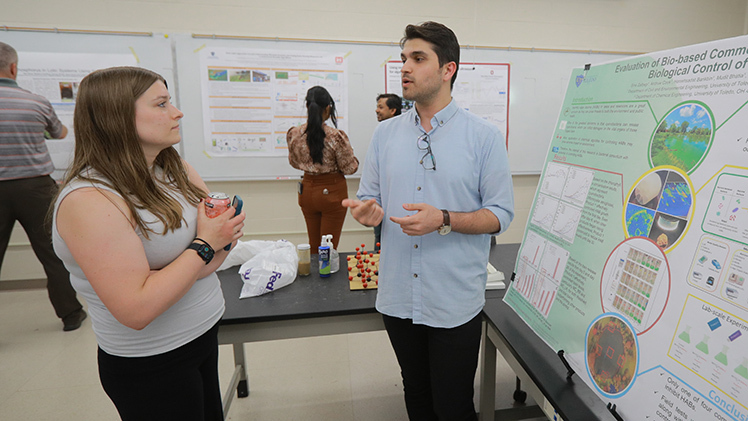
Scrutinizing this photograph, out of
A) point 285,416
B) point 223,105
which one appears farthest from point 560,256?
point 223,105

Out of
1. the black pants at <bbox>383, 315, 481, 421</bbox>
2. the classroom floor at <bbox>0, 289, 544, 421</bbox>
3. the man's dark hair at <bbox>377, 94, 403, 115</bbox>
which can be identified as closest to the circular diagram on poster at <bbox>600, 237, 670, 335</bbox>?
the black pants at <bbox>383, 315, 481, 421</bbox>

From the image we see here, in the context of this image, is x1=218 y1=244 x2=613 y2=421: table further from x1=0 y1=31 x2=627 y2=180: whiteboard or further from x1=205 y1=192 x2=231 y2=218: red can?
x1=0 y1=31 x2=627 y2=180: whiteboard

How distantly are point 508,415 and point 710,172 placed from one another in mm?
1290

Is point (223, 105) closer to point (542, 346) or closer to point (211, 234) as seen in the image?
point (211, 234)

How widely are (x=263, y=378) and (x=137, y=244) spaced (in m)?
1.62

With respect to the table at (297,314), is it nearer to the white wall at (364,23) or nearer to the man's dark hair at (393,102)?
the man's dark hair at (393,102)

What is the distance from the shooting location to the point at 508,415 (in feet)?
5.40

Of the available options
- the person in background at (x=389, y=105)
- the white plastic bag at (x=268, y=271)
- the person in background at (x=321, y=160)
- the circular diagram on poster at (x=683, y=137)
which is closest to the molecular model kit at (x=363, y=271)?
the white plastic bag at (x=268, y=271)

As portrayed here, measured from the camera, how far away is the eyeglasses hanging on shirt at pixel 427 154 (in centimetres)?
124

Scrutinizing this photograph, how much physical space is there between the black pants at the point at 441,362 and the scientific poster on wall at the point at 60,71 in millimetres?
3056

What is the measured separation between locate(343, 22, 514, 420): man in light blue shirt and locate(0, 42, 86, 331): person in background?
2.46m

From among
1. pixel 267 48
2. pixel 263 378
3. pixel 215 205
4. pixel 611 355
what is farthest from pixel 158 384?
pixel 267 48

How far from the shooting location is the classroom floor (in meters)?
1.94

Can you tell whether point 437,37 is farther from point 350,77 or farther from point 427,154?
point 350,77
